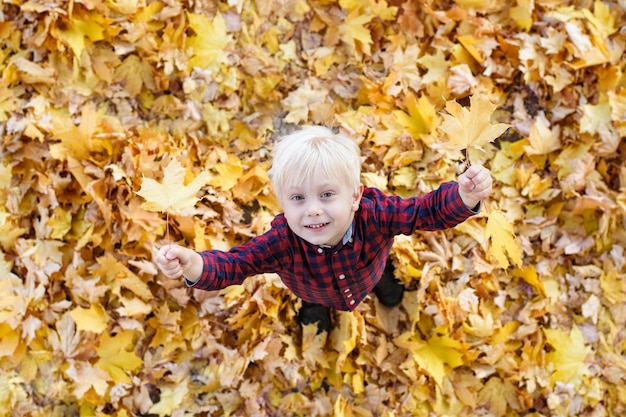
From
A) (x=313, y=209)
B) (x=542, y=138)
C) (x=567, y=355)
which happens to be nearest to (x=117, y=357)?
(x=313, y=209)

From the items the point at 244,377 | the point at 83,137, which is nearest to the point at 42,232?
the point at 83,137

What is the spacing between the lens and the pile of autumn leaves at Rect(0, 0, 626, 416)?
2.68 metres

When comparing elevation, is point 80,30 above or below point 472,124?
below

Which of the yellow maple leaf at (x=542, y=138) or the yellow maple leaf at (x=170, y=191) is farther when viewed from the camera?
the yellow maple leaf at (x=542, y=138)

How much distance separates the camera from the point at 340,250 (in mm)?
1919

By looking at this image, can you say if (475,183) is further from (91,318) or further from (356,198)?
(91,318)

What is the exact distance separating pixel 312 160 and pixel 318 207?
139 millimetres

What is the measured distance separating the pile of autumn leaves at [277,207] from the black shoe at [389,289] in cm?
6

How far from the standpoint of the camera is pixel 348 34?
10.0 feet

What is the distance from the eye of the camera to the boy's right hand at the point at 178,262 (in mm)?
1655

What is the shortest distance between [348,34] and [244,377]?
69.7 inches

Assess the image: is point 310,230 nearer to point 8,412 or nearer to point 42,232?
point 42,232

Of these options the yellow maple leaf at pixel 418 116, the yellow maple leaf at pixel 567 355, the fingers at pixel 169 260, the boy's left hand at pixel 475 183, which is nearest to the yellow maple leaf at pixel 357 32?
the yellow maple leaf at pixel 418 116

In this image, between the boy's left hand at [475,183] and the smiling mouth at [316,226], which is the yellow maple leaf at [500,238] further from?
the smiling mouth at [316,226]
